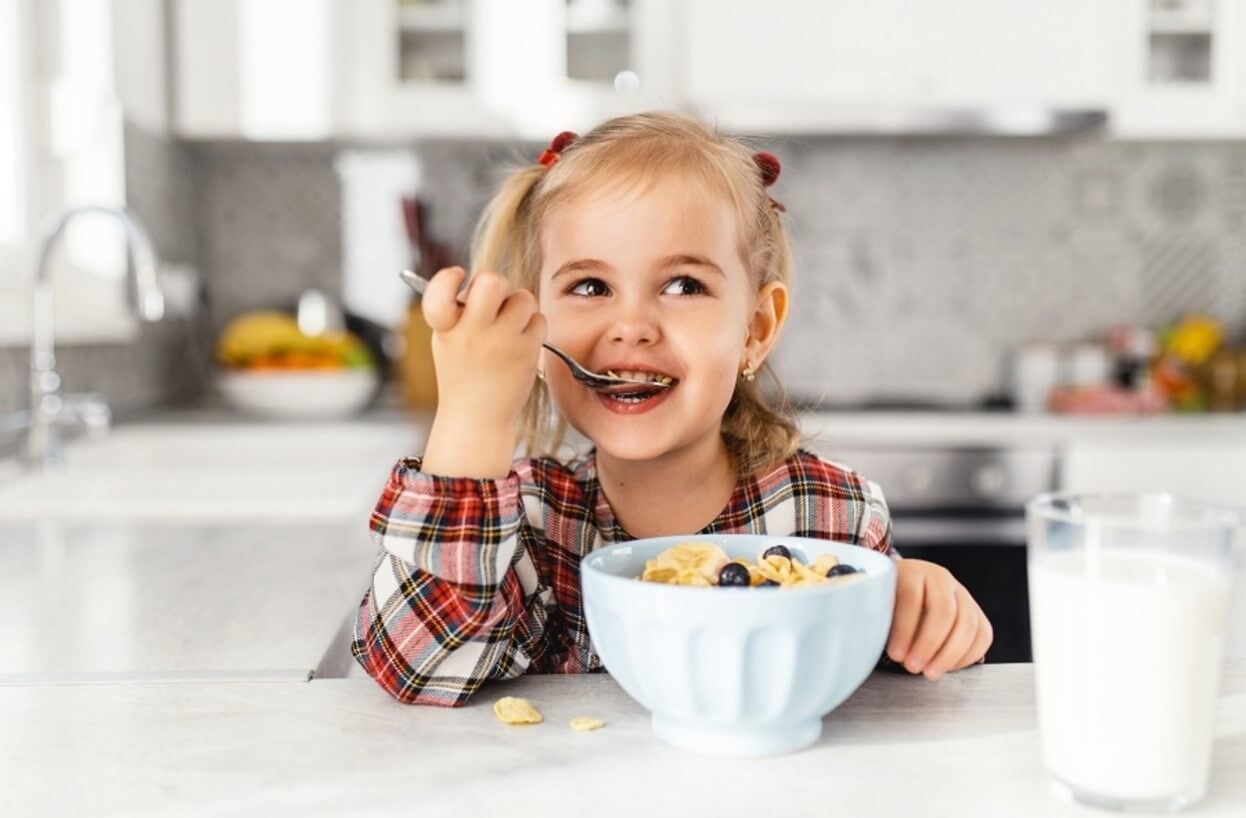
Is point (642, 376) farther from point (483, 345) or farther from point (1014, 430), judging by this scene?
point (1014, 430)

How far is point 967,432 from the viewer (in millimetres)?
2602

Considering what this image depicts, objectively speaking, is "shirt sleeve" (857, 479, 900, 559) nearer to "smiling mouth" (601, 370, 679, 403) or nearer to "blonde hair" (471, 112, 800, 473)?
"blonde hair" (471, 112, 800, 473)

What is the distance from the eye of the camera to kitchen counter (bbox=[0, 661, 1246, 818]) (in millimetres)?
574

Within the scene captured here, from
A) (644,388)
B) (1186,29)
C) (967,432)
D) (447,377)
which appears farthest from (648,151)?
(1186,29)

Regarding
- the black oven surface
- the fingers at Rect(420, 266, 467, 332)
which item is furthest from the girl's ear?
the black oven surface

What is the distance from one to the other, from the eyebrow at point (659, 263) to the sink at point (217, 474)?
682mm

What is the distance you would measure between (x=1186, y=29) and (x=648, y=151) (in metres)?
2.27

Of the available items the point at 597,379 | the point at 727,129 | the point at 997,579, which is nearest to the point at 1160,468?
the point at 997,579

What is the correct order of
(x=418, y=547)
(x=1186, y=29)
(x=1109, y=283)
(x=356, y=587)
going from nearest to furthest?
1. (x=418, y=547)
2. (x=356, y=587)
3. (x=1186, y=29)
4. (x=1109, y=283)

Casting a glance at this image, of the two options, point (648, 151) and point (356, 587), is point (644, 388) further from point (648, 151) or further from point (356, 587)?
point (356, 587)

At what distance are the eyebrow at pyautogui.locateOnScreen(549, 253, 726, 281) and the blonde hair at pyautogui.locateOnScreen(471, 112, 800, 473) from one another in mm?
67

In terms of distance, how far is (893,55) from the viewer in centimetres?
270

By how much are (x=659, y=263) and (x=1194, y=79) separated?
2.33m

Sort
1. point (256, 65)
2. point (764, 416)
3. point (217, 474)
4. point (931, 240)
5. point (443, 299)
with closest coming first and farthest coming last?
point (443, 299) < point (764, 416) < point (217, 474) < point (256, 65) < point (931, 240)
